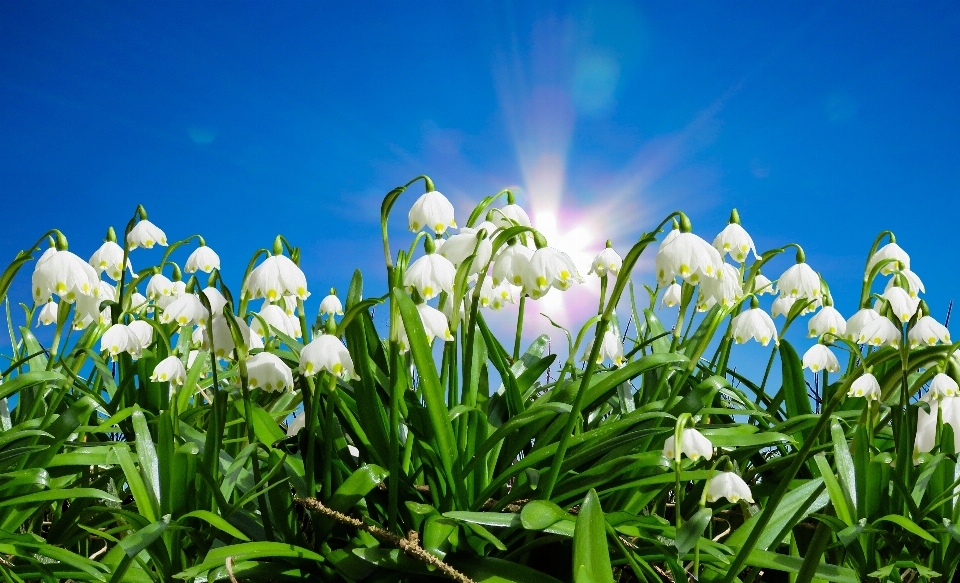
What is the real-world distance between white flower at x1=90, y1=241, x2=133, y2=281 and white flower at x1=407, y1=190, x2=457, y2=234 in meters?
1.92

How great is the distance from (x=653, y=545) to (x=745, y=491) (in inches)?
16.5

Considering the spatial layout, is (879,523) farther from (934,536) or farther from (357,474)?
(357,474)

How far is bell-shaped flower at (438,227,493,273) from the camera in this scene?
2426 mm

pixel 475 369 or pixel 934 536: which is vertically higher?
pixel 475 369

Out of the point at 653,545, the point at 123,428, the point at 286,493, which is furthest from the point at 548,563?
the point at 123,428

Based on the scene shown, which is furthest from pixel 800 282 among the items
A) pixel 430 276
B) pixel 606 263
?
pixel 430 276

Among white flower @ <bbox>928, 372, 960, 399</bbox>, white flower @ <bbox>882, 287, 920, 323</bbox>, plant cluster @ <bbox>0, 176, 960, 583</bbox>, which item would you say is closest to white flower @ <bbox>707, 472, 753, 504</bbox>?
plant cluster @ <bbox>0, 176, 960, 583</bbox>

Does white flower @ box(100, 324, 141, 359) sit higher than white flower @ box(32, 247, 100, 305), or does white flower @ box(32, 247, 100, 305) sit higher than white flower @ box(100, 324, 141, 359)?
white flower @ box(32, 247, 100, 305)

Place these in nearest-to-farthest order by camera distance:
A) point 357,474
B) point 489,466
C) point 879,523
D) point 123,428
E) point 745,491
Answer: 1. point 745,491
2. point 357,474
3. point 879,523
4. point 489,466
5. point 123,428

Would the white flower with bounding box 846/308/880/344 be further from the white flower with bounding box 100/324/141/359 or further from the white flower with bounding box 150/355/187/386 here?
the white flower with bounding box 100/324/141/359

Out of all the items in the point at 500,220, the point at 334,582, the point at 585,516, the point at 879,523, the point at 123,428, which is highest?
the point at 500,220

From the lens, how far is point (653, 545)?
247cm

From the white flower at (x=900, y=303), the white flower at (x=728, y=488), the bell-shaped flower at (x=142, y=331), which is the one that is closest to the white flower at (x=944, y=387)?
the white flower at (x=728, y=488)

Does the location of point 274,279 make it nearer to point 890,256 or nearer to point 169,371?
point 169,371
